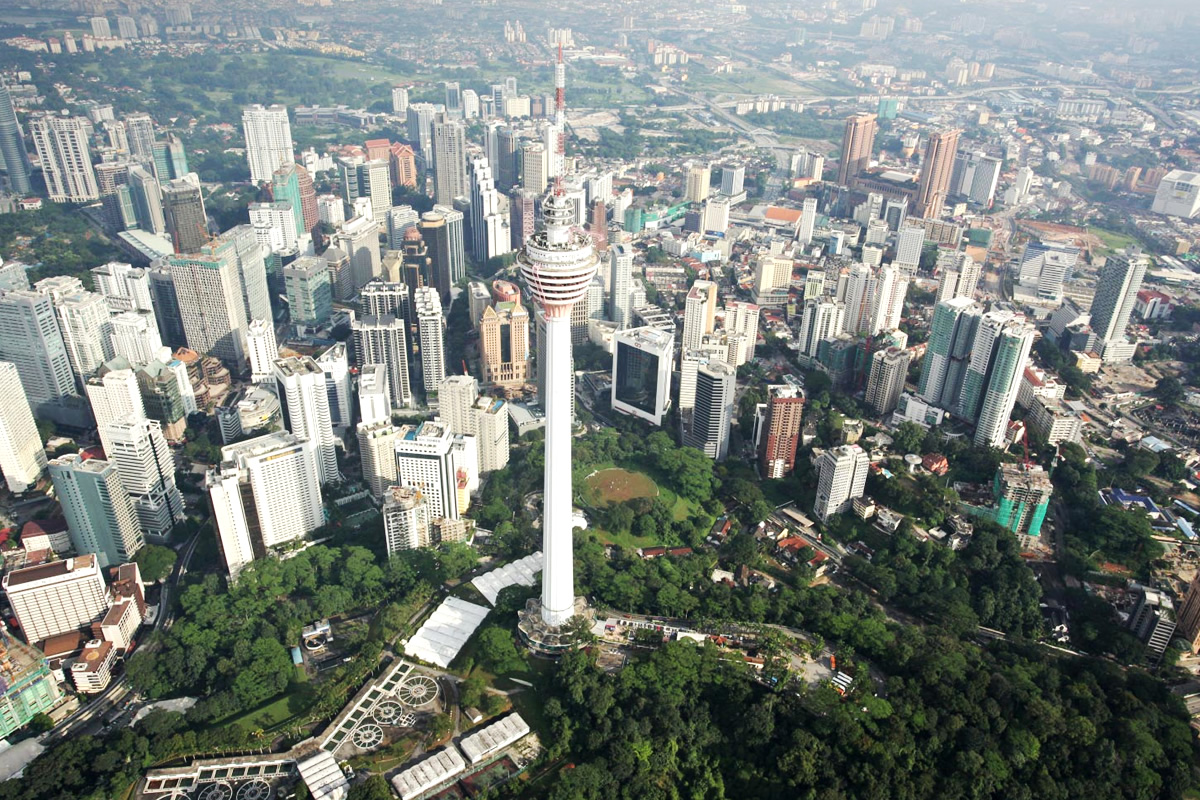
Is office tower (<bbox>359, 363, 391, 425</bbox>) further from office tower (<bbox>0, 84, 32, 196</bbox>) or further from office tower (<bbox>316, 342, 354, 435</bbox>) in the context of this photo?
office tower (<bbox>0, 84, 32, 196</bbox>)

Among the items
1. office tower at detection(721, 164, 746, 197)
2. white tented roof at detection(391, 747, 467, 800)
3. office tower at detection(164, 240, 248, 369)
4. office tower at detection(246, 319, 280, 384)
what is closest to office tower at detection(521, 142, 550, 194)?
office tower at detection(721, 164, 746, 197)

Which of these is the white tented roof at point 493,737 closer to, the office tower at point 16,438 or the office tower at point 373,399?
the office tower at point 373,399

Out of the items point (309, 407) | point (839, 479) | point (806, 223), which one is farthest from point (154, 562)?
point (806, 223)

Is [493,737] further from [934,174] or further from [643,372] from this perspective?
[934,174]

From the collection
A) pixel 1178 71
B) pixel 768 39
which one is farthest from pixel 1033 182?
pixel 768 39

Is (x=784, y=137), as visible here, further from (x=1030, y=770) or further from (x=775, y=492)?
(x=1030, y=770)
